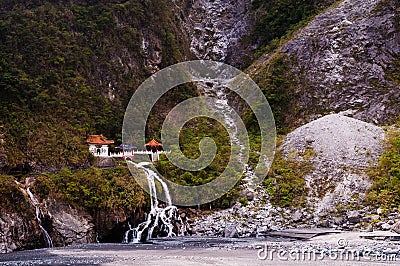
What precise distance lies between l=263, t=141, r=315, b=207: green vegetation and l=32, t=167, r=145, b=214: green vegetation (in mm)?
8006

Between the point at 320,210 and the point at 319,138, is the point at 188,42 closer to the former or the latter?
the point at 319,138

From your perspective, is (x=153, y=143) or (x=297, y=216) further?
(x=153, y=143)

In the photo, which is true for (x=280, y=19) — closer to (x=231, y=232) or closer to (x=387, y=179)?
(x=387, y=179)

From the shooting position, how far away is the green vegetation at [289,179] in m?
27.4

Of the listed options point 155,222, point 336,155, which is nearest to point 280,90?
point 336,155

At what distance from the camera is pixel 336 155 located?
97.0ft

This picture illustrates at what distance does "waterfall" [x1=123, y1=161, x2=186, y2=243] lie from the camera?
24708mm

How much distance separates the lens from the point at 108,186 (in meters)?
25.4

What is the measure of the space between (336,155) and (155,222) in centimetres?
1223

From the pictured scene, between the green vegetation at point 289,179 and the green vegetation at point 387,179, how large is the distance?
151 inches

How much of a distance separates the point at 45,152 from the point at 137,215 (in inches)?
313

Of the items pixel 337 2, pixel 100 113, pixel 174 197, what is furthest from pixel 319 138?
pixel 337 2

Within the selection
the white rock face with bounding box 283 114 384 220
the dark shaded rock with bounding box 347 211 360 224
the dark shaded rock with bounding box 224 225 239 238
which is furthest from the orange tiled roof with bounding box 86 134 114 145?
the dark shaded rock with bounding box 347 211 360 224


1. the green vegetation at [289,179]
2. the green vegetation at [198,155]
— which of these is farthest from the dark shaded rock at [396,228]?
the green vegetation at [198,155]
